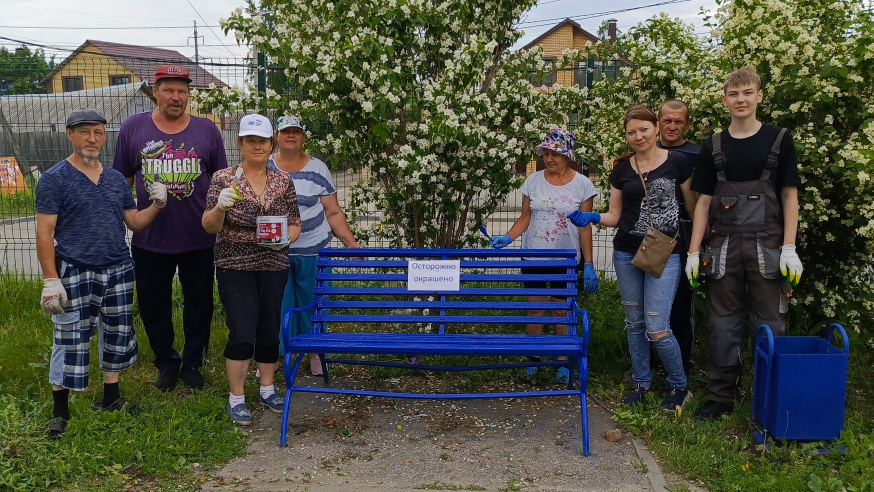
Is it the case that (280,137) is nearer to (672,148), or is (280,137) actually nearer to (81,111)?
(81,111)

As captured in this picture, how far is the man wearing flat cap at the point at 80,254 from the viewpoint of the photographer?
369 centimetres

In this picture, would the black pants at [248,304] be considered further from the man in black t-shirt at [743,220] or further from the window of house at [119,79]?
the window of house at [119,79]

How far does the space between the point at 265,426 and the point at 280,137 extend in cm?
183

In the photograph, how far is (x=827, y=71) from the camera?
4004mm

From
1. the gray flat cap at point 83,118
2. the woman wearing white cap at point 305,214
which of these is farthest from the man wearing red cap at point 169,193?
the gray flat cap at point 83,118

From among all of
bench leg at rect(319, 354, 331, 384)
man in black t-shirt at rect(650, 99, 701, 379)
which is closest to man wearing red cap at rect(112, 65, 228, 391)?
bench leg at rect(319, 354, 331, 384)

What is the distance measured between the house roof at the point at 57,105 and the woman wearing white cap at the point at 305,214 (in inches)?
122

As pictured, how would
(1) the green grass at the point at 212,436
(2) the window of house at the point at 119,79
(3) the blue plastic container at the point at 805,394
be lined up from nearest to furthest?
(1) the green grass at the point at 212,436, (3) the blue plastic container at the point at 805,394, (2) the window of house at the point at 119,79

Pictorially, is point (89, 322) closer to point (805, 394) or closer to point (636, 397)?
point (636, 397)

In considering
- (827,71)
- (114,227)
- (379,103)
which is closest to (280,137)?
(379,103)

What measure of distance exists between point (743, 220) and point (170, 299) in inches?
144

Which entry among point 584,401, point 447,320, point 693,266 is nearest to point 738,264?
point 693,266

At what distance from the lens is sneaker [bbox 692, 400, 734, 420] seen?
400cm

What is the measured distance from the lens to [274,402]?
4285mm
